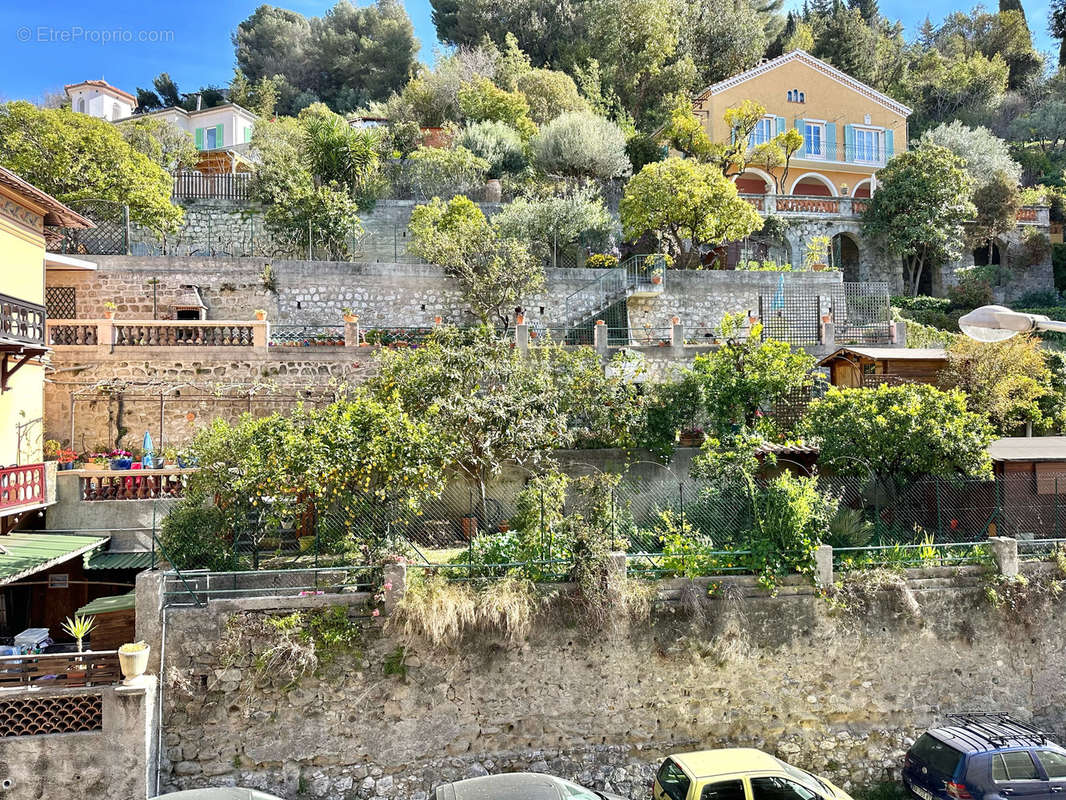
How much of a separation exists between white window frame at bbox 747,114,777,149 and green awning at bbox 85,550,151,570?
95.2 ft

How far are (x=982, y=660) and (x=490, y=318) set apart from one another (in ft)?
46.6

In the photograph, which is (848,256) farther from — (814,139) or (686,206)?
→ (686,206)

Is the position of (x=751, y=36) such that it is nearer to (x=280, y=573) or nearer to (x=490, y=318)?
(x=490, y=318)

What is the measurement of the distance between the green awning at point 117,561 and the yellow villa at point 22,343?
4.61 feet

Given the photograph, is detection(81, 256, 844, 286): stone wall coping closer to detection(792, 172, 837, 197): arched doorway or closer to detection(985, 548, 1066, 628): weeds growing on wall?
detection(792, 172, 837, 197): arched doorway

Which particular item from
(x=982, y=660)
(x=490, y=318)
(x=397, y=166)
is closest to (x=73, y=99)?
(x=397, y=166)

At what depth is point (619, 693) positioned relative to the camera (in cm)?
1087

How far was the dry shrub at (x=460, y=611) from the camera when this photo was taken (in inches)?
402

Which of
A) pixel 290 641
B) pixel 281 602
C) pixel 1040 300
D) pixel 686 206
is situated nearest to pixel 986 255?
pixel 1040 300

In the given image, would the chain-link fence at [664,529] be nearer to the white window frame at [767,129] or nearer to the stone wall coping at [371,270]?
the stone wall coping at [371,270]

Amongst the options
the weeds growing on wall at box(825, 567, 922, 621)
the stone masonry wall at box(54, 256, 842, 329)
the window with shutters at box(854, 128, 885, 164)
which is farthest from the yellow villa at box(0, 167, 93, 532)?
the window with shutters at box(854, 128, 885, 164)

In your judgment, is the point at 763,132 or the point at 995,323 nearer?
the point at 995,323

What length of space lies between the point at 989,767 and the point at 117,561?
14.1 meters

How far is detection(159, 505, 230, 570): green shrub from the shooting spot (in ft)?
36.2
